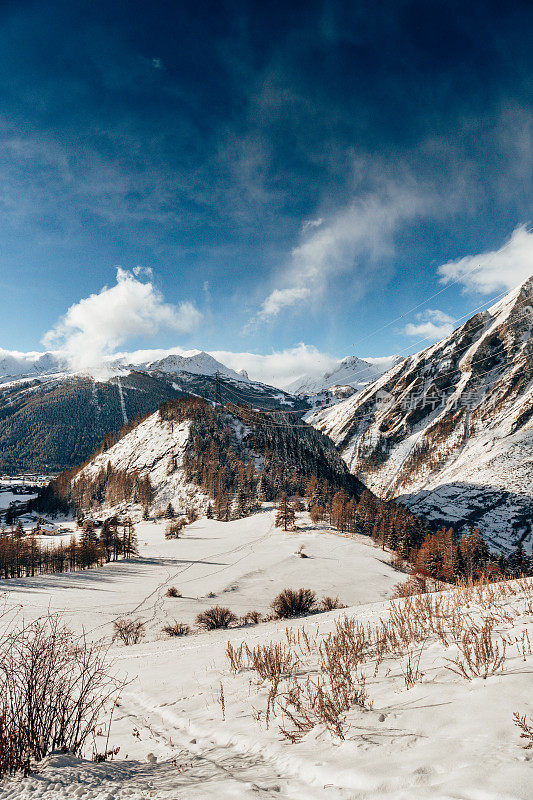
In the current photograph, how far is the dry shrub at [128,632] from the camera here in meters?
15.9

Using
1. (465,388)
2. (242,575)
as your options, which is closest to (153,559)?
(242,575)

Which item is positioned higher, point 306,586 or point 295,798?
point 295,798

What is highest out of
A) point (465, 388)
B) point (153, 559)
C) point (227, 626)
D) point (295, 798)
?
point (465, 388)

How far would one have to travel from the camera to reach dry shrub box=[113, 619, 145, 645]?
1590 cm

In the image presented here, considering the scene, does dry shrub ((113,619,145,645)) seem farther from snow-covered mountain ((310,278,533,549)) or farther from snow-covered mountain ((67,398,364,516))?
snow-covered mountain ((310,278,533,549))

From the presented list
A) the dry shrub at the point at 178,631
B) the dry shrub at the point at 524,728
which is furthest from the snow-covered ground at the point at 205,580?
the dry shrub at the point at 524,728

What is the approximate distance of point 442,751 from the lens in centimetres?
277

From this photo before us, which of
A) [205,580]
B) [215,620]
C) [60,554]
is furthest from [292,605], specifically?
[60,554]

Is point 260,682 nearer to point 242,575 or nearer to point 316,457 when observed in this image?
point 242,575

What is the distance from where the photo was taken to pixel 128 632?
16500 mm

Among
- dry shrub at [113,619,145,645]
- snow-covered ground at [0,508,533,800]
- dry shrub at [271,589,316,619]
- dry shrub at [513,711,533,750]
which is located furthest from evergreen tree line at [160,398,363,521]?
dry shrub at [513,711,533,750]

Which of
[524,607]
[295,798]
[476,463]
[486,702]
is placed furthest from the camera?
[476,463]

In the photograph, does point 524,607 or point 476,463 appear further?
point 476,463

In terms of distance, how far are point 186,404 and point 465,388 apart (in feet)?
535
